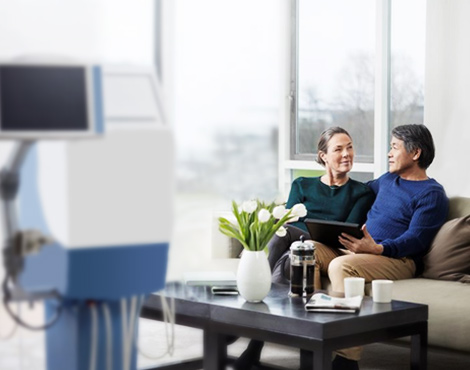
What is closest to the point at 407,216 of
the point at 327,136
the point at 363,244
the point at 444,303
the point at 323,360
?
the point at 363,244

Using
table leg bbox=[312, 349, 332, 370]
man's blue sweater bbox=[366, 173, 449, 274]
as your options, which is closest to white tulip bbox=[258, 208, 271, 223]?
table leg bbox=[312, 349, 332, 370]

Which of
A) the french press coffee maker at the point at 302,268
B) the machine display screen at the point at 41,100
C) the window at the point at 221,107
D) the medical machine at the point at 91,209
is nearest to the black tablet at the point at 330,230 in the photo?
the french press coffee maker at the point at 302,268

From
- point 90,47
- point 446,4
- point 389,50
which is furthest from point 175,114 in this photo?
point 446,4

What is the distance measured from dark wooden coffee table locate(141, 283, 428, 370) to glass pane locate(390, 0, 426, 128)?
1.95 m

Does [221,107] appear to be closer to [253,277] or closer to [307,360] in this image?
[253,277]

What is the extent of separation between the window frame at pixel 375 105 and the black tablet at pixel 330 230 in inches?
44.4

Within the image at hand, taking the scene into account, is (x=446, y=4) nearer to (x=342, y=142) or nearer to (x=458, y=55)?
(x=458, y=55)

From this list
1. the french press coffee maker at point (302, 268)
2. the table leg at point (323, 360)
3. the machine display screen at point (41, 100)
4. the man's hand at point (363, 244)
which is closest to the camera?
the machine display screen at point (41, 100)

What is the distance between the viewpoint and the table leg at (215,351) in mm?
3781

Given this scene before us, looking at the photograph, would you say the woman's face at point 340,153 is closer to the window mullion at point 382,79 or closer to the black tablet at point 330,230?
→ the black tablet at point 330,230

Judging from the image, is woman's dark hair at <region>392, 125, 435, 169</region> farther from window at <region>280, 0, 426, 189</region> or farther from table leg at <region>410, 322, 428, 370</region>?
table leg at <region>410, 322, 428, 370</region>

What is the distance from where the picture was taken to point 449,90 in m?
5.29

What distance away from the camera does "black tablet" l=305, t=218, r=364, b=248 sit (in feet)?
15.1

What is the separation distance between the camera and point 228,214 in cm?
574
